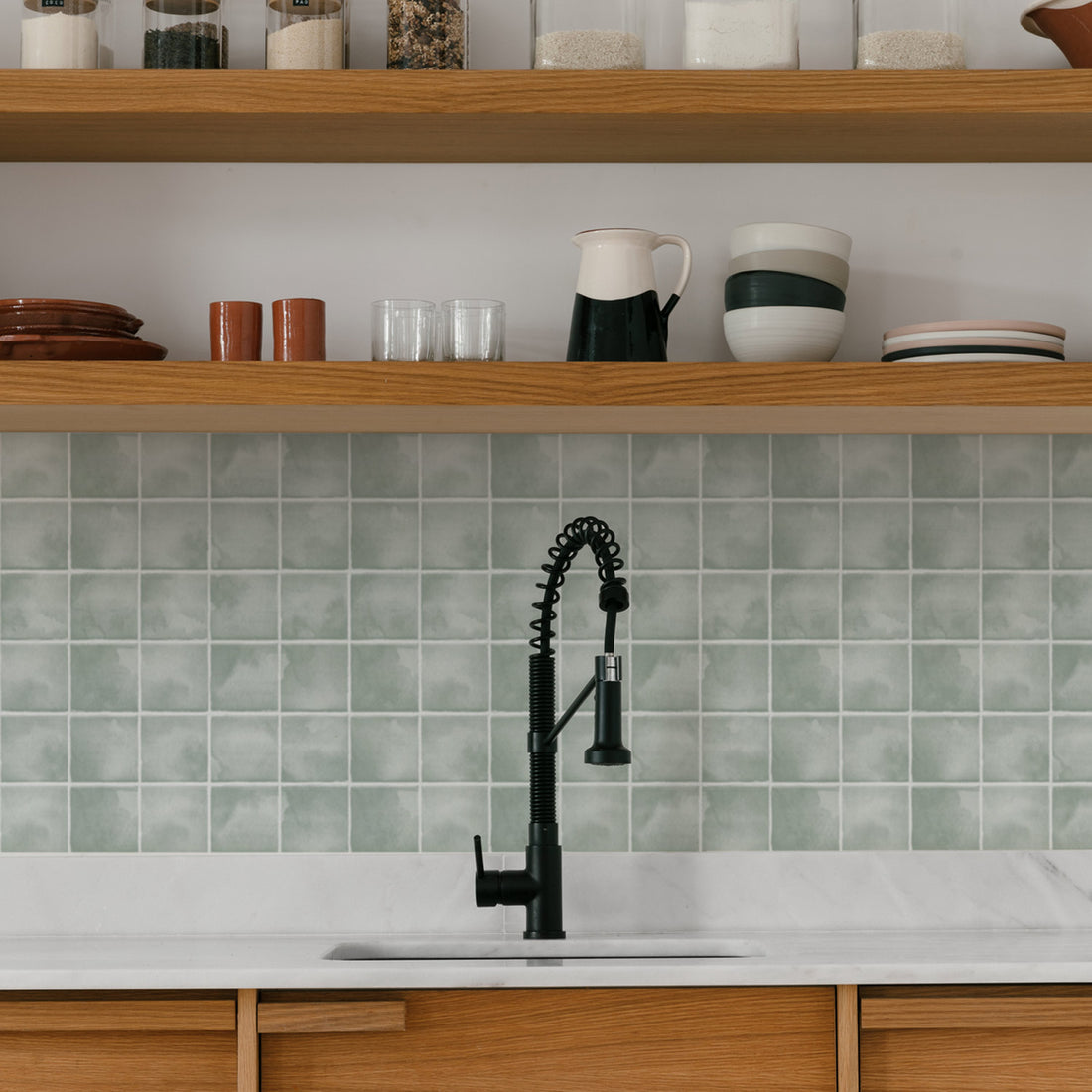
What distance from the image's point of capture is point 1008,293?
1.79 meters

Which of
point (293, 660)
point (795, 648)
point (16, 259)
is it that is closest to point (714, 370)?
point (795, 648)

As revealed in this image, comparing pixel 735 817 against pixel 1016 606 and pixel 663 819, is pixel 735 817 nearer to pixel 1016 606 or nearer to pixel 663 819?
pixel 663 819

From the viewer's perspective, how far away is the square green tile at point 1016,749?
1776mm

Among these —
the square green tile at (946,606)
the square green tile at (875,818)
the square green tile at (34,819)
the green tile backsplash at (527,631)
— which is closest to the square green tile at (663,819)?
the green tile backsplash at (527,631)

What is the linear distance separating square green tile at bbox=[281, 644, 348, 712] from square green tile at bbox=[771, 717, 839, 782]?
668mm

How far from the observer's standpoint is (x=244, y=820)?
177 centimetres

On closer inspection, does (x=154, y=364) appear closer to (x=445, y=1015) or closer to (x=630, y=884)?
(x=445, y=1015)

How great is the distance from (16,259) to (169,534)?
1.59 feet

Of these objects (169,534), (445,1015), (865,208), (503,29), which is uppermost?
(503,29)

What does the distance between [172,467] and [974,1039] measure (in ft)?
4.48

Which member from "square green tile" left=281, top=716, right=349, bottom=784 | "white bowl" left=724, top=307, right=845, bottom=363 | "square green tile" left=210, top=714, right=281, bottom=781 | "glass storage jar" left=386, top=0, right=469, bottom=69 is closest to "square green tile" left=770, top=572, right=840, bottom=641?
"white bowl" left=724, top=307, right=845, bottom=363

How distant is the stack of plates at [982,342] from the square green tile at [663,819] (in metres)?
0.73

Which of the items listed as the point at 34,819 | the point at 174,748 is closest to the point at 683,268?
the point at 174,748

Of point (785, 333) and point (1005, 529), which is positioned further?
point (1005, 529)
